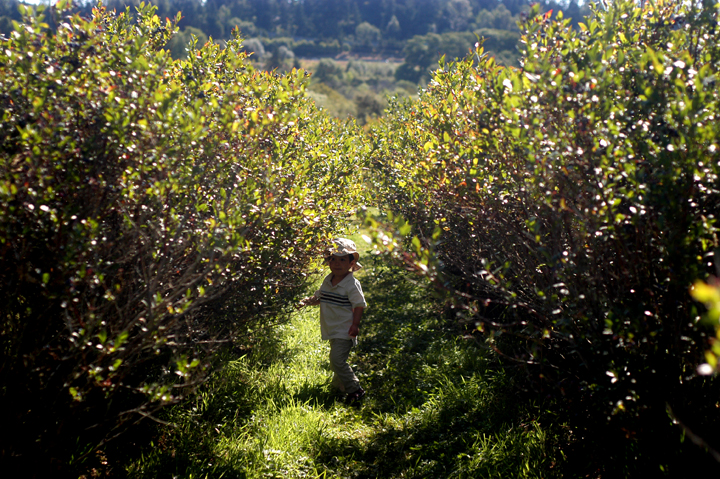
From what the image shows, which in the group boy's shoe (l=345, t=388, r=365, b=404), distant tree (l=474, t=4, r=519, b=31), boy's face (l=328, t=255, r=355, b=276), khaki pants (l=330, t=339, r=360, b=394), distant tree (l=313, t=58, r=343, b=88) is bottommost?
boy's shoe (l=345, t=388, r=365, b=404)

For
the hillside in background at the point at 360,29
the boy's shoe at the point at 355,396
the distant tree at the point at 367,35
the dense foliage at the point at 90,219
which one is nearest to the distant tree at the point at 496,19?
the hillside in background at the point at 360,29

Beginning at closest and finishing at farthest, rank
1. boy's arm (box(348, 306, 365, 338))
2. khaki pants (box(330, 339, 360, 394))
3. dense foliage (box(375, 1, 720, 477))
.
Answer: dense foliage (box(375, 1, 720, 477)) < boy's arm (box(348, 306, 365, 338)) < khaki pants (box(330, 339, 360, 394))

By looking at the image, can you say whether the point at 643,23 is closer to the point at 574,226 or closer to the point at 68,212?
the point at 574,226

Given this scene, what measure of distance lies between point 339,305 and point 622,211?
9.46ft

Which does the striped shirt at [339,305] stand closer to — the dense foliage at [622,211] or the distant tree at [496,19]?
the dense foliage at [622,211]

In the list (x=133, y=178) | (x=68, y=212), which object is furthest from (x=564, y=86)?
(x=68, y=212)

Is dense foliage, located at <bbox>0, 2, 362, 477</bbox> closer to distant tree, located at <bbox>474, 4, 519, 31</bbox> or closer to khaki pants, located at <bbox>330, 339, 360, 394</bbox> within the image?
khaki pants, located at <bbox>330, 339, 360, 394</bbox>

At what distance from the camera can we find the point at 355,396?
15.9ft

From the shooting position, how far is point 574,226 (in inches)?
114

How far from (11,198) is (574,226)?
3.04m

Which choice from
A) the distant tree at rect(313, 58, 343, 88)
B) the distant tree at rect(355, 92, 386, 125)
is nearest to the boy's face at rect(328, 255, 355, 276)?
the distant tree at rect(355, 92, 386, 125)

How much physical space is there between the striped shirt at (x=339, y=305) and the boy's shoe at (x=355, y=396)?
1.83 feet

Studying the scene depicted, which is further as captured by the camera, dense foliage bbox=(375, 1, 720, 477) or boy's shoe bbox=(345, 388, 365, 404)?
boy's shoe bbox=(345, 388, 365, 404)

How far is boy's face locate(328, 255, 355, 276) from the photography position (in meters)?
4.77
